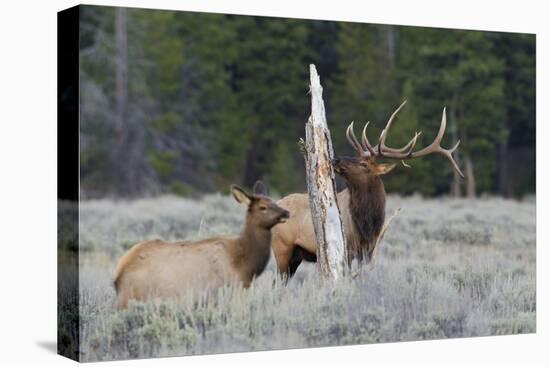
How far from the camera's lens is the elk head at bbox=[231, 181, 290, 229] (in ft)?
32.2

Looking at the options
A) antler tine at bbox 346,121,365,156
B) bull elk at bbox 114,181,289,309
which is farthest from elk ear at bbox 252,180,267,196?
antler tine at bbox 346,121,365,156

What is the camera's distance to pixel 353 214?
10891 mm

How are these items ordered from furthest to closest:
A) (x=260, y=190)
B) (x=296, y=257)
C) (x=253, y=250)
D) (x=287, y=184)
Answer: (x=287, y=184)
(x=296, y=257)
(x=260, y=190)
(x=253, y=250)

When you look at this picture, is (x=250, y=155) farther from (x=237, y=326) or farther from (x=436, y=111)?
(x=237, y=326)

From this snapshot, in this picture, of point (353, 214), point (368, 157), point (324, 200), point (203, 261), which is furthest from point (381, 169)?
point (203, 261)

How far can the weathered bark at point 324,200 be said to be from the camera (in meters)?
10.6

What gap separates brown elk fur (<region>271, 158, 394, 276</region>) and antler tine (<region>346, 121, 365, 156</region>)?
0.17m

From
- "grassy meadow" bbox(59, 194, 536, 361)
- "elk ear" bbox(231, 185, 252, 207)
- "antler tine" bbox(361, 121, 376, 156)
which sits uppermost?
"antler tine" bbox(361, 121, 376, 156)

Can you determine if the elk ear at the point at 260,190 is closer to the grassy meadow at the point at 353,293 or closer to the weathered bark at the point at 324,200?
the weathered bark at the point at 324,200

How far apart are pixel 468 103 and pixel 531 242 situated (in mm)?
1829

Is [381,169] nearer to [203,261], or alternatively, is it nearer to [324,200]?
[324,200]

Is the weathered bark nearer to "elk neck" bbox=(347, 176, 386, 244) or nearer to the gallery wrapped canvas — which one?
the gallery wrapped canvas

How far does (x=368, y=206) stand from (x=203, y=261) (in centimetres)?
203

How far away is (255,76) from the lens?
628 inches
